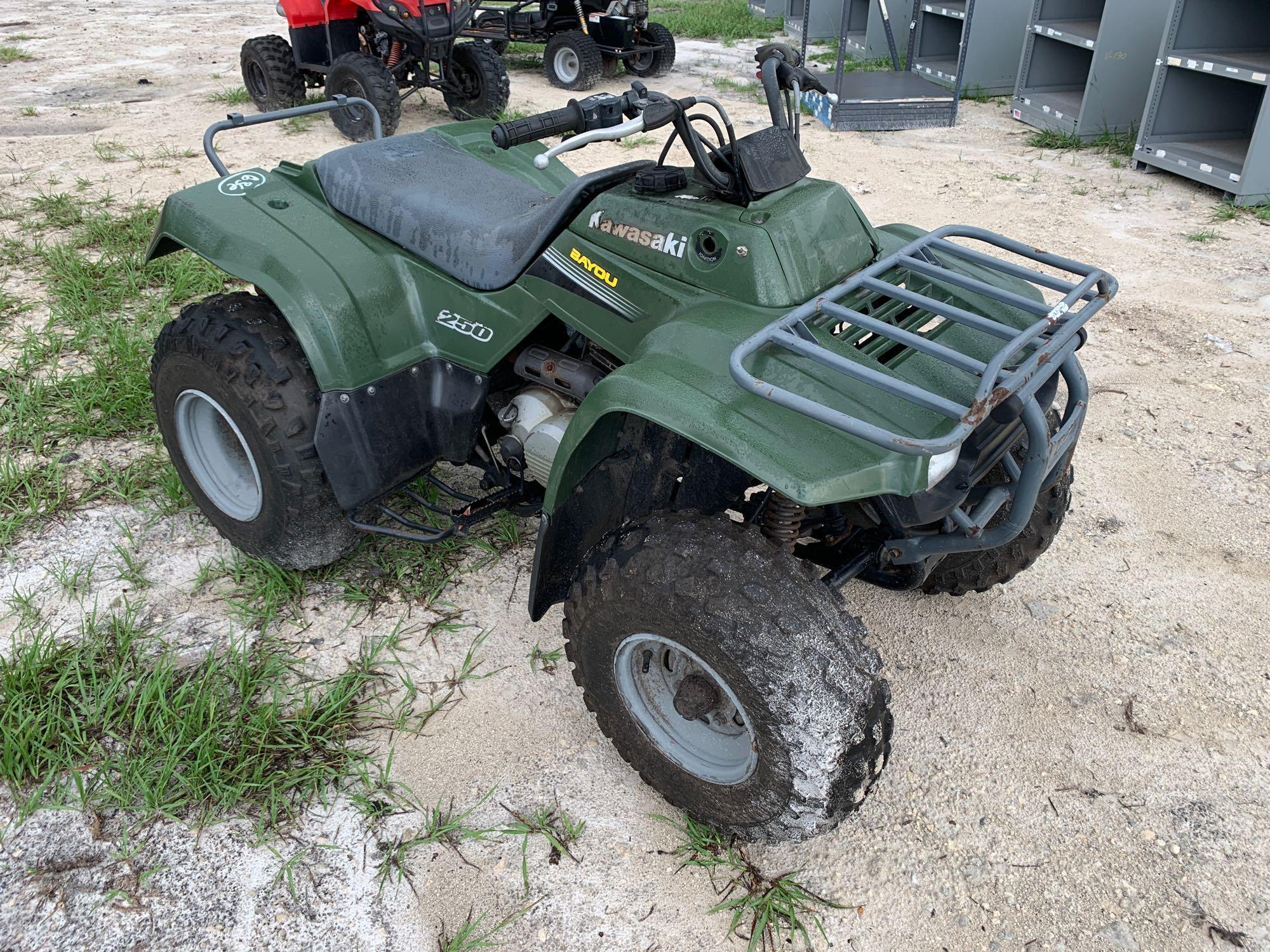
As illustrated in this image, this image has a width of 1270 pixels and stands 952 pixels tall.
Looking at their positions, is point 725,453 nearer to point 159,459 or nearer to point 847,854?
point 847,854

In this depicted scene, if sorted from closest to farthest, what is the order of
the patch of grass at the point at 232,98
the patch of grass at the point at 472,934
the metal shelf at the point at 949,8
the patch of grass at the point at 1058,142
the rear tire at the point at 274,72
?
the patch of grass at the point at 472,934 → the patch of grass at the point at 1058,142 → the rear tire at the point at 274,72 → the patch of grass at the point at 232,98 → the metal shelf at the point at 949,8

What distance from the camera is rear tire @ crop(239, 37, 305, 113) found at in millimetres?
7875

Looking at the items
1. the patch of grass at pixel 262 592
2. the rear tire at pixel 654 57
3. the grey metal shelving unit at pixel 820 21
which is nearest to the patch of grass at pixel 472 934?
the patch of grass at pixel 262 592

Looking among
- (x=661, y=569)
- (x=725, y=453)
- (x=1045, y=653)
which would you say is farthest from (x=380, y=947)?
(x=1045, y=653)

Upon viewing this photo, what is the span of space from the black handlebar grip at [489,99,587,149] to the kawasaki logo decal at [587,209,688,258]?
221 mm

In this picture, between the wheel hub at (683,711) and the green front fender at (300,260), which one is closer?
the wheel hub at (683,711)

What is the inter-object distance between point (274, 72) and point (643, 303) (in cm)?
691

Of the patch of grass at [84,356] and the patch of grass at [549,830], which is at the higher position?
the patch of grass at [84,356]

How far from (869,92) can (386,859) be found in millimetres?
8589

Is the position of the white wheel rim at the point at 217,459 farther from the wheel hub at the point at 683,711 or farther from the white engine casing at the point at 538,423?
the wheel hub at the point at 683,711

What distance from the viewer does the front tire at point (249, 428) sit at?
2686 mm

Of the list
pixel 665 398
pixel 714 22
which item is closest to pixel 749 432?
pixel 665 398

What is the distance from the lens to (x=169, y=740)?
8.13ft

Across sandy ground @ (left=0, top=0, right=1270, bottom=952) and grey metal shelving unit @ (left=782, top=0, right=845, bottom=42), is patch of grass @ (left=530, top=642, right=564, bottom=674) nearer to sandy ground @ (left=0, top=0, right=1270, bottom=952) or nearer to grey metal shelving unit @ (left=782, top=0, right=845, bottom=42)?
sandy ground @ (left=0, top=0, right=1270, bottom=952)
